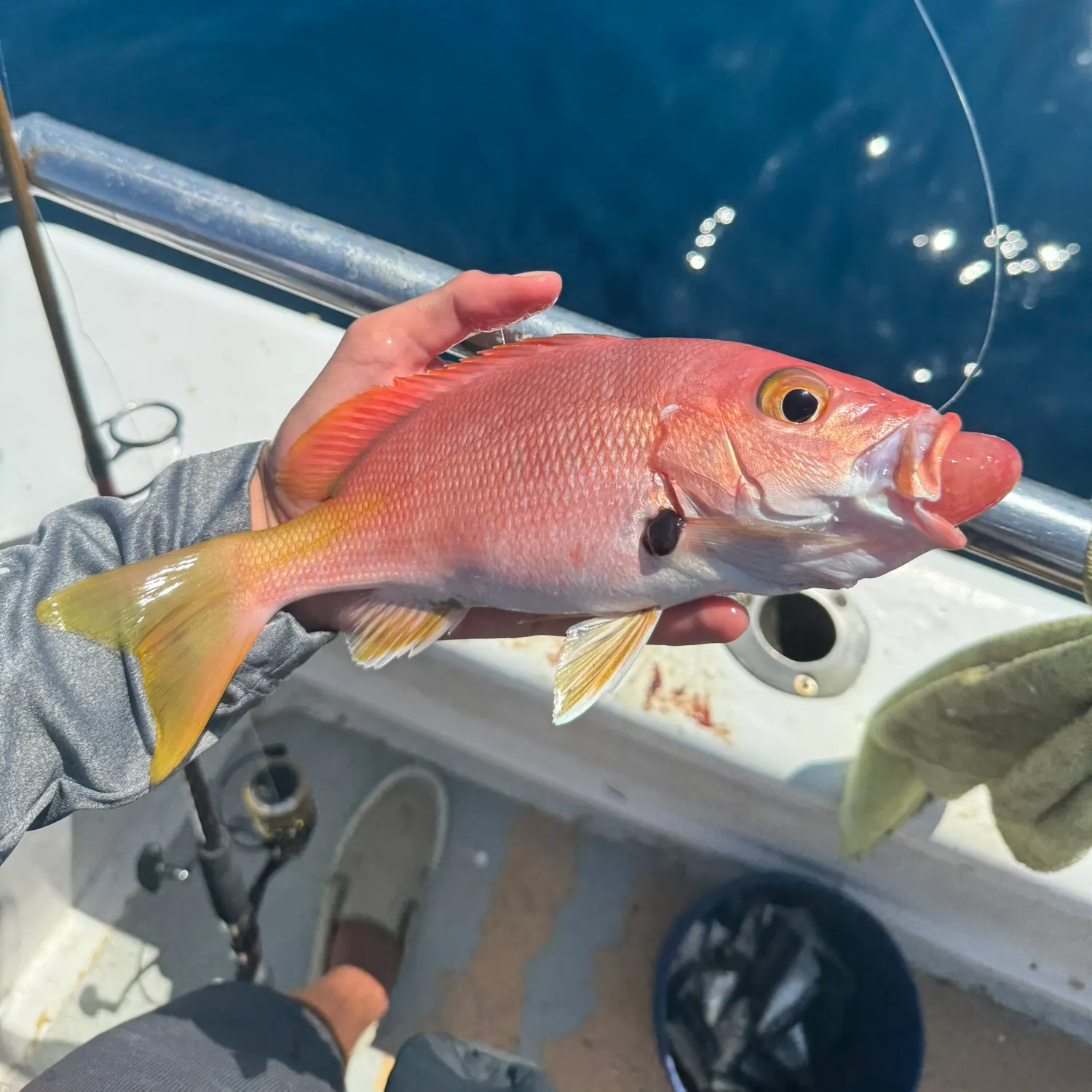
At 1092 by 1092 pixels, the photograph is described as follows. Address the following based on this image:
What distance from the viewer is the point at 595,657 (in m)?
1.19

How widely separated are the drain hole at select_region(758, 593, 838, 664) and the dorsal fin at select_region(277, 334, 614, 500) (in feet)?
2.68

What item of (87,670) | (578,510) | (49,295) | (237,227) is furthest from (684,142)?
(87,670)

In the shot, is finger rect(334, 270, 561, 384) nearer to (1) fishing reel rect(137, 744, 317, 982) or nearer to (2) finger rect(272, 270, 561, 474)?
(2) finger rect(272, 270, 561, 474)

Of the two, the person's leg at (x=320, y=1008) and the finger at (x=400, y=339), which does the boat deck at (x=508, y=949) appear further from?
the finger at (x=400, y=339)

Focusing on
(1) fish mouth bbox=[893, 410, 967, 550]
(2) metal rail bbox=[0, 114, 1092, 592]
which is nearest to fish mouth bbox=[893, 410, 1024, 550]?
(1) fish mouth bbox=[893, 410, 967, 550]

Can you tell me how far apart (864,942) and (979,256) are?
345cm

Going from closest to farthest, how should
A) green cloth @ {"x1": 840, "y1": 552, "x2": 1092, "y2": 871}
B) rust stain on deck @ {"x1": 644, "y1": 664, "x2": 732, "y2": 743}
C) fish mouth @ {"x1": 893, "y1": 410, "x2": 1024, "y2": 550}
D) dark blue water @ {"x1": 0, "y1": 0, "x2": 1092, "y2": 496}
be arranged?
fish mouth @ {"x1": 893, "y1": 410, "x2": 1024, "y2": 550}
green cloth @ {"x1": 840, "y1": 552, "x2": 1092, "y2": 871}
rust stain on deck @ {"x1": 644, "y1": 664, "x2": 732, "y2": 743}
dark blue water @ {"x1": 0, "y1": 0, "x2": 1092, "y2": 496}

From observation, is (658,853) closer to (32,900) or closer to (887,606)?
(887,606)

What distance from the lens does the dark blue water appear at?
386cm

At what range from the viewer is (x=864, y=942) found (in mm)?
1875

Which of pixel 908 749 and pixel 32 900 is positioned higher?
pixel 908 749

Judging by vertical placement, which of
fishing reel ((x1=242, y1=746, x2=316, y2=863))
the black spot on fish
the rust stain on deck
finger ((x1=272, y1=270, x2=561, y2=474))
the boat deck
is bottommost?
the boat deck

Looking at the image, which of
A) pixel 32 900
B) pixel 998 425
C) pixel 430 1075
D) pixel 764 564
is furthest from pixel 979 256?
pixel 32 900

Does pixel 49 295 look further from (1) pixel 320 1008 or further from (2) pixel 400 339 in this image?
(1) pixel 320 1008
